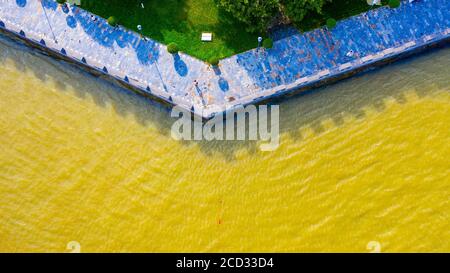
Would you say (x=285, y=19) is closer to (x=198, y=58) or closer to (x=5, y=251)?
(x=198, y=58)

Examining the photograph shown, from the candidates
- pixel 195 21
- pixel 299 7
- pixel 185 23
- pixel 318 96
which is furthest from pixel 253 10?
pixel 318 96

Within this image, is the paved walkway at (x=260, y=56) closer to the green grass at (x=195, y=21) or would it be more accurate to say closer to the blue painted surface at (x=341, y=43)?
the blue painted surface at (x=341, y=43)

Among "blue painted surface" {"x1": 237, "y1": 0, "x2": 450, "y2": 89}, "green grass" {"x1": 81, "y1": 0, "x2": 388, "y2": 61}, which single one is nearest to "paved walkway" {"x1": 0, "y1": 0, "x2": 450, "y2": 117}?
"blue painted surface" {"x1": 237, "y1": 0, "x2": 450, "y2": 89}

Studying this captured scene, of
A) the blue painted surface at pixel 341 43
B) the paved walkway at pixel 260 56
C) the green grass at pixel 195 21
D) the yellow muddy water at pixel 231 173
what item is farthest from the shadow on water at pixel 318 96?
the green grass at pixel 195 21

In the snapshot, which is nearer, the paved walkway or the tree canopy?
the tree canopy

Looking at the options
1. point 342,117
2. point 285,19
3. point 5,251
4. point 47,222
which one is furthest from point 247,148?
point 5,251

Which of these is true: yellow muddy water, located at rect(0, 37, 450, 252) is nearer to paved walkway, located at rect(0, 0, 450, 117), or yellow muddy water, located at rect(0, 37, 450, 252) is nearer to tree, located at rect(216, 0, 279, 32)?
paved walkway, located at rect(0, 0, 450, 117)
